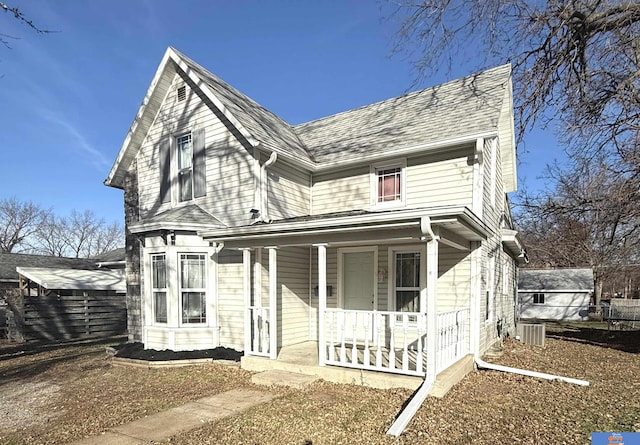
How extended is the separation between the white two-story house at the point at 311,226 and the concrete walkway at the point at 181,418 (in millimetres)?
1551

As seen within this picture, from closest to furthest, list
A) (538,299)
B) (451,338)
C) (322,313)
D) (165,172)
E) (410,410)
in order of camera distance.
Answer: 1. (410,410)
2. (451,338)
3. (322,313)
4. (165,172)
5. (538,299)

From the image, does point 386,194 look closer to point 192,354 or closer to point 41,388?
point 192,354

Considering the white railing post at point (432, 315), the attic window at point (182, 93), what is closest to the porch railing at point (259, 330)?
the white railing post at point (432, 315)

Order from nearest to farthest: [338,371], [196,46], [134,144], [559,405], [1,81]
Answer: [559,405] < [1,81] < [338,371] < [134,144] < [196,46]

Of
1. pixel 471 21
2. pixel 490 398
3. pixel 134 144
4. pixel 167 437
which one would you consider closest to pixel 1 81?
pixel 134 144

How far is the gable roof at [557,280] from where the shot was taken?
83.5ft

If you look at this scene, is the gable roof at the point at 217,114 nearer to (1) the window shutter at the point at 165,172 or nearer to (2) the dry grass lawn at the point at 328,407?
(1) the window shutter at the point at 165,172

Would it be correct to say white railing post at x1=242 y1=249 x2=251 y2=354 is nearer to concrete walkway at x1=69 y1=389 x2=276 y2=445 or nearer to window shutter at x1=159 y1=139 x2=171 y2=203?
concrete walkway at x1=69 y1=389 x2=276 y2=445

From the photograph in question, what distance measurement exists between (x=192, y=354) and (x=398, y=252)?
5326 mm

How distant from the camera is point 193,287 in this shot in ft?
30.9

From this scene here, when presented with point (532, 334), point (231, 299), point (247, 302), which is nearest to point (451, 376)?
point (247, 302)

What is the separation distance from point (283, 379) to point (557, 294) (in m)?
25.6

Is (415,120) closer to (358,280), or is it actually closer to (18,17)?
(358,280)

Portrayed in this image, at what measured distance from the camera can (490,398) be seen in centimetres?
624
